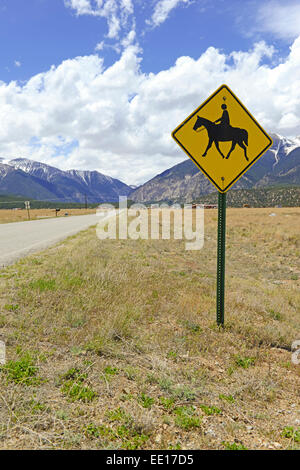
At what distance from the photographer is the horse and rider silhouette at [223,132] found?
5.08m

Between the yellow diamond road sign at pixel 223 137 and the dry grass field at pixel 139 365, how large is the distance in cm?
276

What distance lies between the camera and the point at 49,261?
882 centimetres

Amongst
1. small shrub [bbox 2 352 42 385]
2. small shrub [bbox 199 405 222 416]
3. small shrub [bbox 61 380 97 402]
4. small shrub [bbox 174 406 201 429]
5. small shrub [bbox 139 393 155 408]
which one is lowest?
small shrub [bbox 199 405 222 416]

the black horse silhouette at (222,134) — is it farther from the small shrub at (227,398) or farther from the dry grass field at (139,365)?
the small shrub at (227,398)

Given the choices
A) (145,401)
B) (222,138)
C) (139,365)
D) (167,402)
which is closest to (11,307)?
(139,365)

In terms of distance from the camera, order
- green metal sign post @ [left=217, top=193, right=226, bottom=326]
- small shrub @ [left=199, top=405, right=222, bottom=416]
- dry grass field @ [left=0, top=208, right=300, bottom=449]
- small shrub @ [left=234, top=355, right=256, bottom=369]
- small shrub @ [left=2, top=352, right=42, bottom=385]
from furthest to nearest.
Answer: green metal sign post @ [left=217, top=193, right=226, bottom=326]
small shrub @ [left=234, top=355, right=256, bottom=369]
small shrub @ [left=2, top=352, right=42, bottom=385]
small shrub @ [left=199, top=405, right=222, bottom=416]
dry grass field @ [left=0, top=208, right=300, bottom=449]

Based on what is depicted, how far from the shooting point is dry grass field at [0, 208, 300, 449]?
8.86 feet

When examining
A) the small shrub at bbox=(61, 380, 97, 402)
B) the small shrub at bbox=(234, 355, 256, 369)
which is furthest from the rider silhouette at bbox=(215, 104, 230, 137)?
the small shrub at bbox=(61, 380, 97, 402)

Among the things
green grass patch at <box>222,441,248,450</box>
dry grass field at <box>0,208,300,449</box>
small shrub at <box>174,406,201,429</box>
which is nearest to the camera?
green grass patch at <box>222,441,248,450</box>

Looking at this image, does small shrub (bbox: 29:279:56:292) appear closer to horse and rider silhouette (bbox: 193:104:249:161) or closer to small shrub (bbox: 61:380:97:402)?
small shrub (bbox: 61:380:97:402)

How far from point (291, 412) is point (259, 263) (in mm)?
11959

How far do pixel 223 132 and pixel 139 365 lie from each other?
13.4 ft

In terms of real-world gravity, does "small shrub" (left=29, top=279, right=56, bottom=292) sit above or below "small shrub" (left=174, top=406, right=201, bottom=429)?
above
